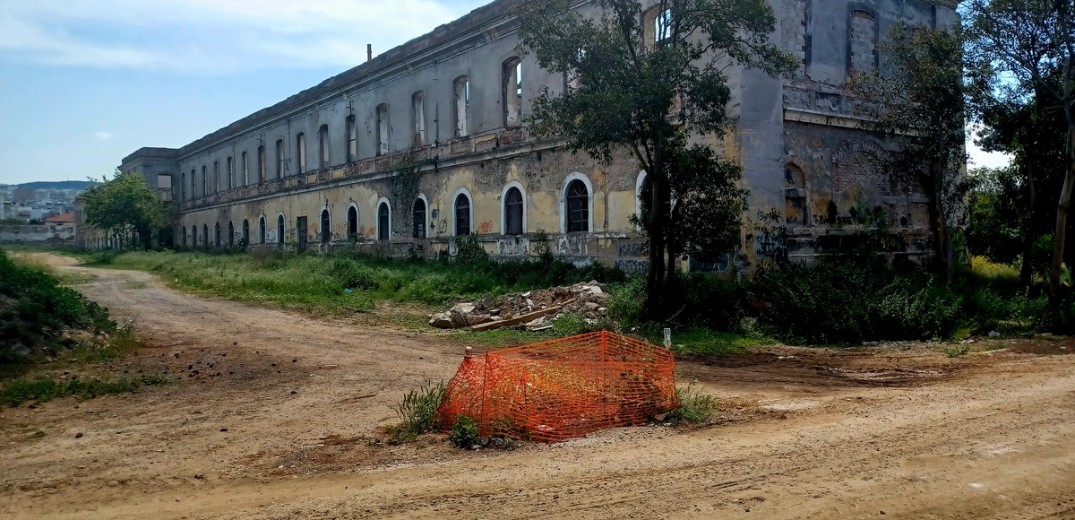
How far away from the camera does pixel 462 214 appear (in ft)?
81.0

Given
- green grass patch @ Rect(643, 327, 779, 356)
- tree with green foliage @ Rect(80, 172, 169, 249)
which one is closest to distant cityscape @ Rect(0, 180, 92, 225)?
tree with green foliage @ Rect(80, 172, 169, 249)

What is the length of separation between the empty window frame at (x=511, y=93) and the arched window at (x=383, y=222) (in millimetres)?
7745

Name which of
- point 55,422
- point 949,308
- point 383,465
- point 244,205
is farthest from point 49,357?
point 244,205

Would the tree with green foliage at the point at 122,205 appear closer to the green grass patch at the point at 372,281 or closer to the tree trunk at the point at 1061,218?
the green grass patch at the point at 372,281

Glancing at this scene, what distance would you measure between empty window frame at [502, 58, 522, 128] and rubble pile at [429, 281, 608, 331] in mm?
8102

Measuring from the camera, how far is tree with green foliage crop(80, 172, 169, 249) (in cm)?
4478

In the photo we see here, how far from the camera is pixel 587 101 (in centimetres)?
1261

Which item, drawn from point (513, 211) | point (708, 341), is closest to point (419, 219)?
point (513, 211)

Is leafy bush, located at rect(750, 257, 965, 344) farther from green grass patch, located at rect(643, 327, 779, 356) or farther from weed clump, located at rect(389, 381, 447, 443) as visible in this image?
weed clump, located at rect(389, 381, 447, 443)

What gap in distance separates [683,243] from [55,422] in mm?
9925

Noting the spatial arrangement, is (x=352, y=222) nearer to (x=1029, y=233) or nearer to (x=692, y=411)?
(x=1029, y=233)

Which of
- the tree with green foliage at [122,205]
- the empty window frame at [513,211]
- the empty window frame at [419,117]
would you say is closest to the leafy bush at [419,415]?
the empty window frame at [513,211]

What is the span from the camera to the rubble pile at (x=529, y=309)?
47.9 feet

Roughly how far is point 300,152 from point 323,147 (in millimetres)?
2644
